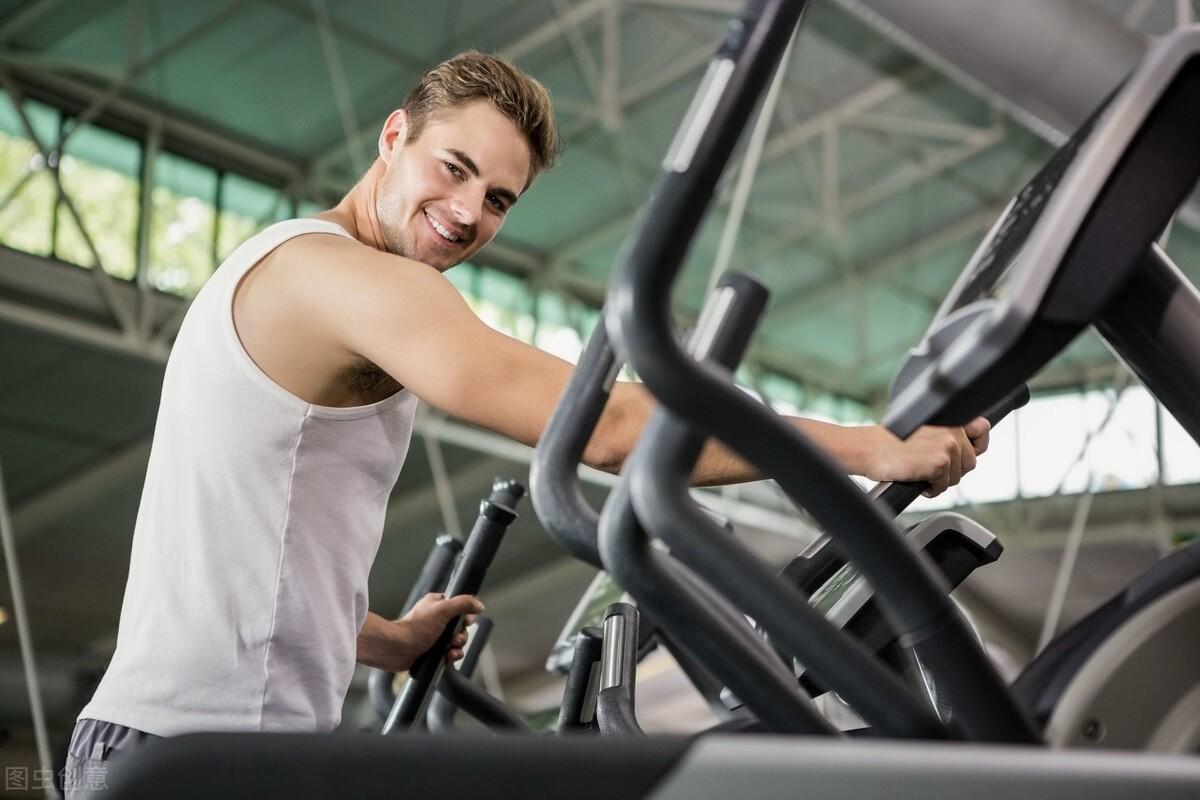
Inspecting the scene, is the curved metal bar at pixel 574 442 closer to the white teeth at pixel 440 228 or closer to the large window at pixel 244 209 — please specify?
the white teeth at pixel 440 228

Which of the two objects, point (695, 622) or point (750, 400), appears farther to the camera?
point (695, 622)

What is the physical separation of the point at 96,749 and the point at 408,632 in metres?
0.68

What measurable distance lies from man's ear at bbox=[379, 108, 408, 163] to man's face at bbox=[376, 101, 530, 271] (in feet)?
0.14

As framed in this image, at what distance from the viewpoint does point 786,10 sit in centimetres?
98

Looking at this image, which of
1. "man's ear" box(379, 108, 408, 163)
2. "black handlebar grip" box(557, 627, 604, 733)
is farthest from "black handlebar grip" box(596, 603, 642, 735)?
"man's ear" box(379, 108, 408, 163)

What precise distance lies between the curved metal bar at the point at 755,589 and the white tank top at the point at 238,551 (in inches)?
19.4

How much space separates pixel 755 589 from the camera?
0.96 metres

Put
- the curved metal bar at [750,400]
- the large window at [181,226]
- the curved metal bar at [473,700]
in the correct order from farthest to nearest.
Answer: the large window at [181,226] → the curved metal bar at [473,700] → the curved metal bar at [750,400]

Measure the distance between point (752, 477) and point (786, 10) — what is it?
1.43 feet

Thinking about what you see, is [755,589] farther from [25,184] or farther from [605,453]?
[25,184]

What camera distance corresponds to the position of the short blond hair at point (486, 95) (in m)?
1.60

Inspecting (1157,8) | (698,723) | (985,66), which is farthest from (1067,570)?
(985,66)

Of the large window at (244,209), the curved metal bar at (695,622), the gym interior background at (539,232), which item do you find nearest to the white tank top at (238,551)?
the curved metal bar at (695,622)

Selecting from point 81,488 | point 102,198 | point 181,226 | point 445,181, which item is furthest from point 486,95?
point 81,488
